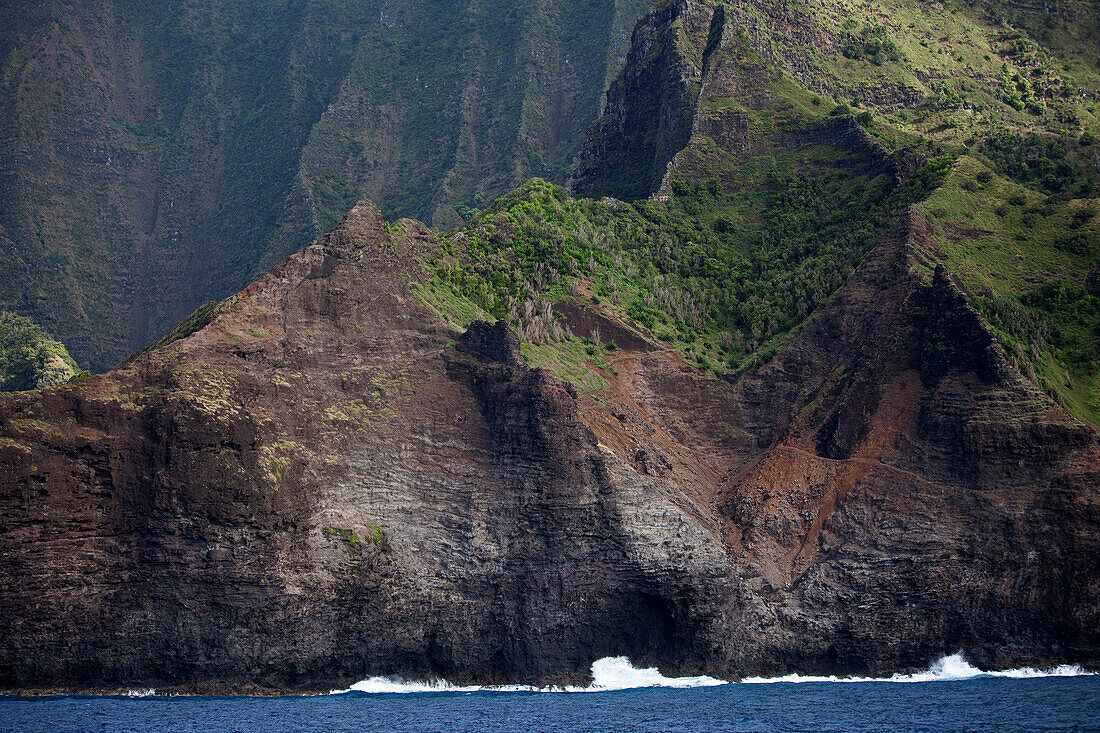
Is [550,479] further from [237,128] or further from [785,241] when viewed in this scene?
[237,128]

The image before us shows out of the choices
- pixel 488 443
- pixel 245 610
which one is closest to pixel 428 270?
pixel 488 443

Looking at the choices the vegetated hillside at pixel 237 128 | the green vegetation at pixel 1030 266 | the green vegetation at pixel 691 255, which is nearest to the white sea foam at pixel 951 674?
the green vegetation at pixel 1030 266

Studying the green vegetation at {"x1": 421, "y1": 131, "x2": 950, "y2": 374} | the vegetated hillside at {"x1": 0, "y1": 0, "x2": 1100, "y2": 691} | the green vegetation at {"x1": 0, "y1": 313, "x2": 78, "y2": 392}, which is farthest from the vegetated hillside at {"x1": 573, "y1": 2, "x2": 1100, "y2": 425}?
the green vegetation at {"x1": 0, "y1": 313, "x2": 78, "y2": 392}

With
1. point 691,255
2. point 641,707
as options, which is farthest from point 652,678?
point 691,255

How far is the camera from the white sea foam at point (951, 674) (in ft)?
191

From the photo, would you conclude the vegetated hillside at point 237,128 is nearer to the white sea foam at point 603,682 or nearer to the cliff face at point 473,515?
the cliff face at point 473,515

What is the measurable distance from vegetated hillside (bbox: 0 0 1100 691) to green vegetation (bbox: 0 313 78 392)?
168ft

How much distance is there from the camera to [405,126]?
15725 centimetres

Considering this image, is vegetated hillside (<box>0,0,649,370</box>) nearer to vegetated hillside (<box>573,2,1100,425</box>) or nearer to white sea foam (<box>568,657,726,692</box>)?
vegetated hillside (<box>573,2,1100,425</box>)

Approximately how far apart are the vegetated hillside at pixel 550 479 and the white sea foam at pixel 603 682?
561 mm

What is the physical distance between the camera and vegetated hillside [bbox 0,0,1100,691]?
5375 centimetres

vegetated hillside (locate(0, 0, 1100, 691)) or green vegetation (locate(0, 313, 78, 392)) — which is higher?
green vegetation (locate(0, 313, 78, 392))

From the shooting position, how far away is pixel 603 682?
60250 mm

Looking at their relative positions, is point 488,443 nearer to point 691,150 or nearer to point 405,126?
point 691,150
